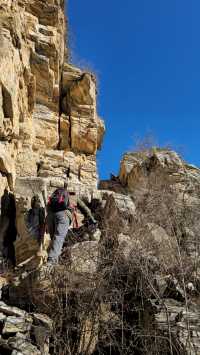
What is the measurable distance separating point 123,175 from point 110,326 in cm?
1233

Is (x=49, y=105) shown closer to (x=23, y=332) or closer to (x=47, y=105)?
(x=47, y=105)

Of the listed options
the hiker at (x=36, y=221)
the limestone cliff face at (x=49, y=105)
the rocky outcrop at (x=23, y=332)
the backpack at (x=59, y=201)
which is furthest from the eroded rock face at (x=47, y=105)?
the rocky outcrop at (x=23, y=332)

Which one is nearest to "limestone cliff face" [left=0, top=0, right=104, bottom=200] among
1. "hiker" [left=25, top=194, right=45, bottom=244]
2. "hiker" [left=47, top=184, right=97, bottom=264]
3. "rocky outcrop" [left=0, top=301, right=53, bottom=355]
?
"hiker" [left=25, top=194, right=45, bottom=244]

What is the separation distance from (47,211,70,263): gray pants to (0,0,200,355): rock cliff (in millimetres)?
204

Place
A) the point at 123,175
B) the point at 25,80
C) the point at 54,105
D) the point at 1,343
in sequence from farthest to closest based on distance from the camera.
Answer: the point at 123,175 < the point at 54,105 < the point at 25,80 < the point at 1,343

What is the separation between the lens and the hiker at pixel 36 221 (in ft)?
24.9

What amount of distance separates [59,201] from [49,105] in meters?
7.31

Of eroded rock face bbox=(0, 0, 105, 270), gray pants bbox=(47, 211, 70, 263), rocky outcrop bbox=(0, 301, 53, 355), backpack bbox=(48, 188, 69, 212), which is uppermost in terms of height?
eroded rock face bbox=(0, 0, 105, 270)

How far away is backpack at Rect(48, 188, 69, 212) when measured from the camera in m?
7.22

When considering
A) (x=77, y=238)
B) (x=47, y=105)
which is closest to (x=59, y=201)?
(x=77, y=238)

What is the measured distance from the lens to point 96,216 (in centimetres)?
945

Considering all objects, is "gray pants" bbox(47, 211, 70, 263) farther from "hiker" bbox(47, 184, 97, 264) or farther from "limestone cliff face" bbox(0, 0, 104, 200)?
"limestone cliff face" bbox(0, 0, 104, 200)

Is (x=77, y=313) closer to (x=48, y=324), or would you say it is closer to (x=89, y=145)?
(x=48, y=324)

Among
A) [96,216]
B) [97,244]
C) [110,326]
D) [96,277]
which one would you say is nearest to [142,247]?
[97,244]
